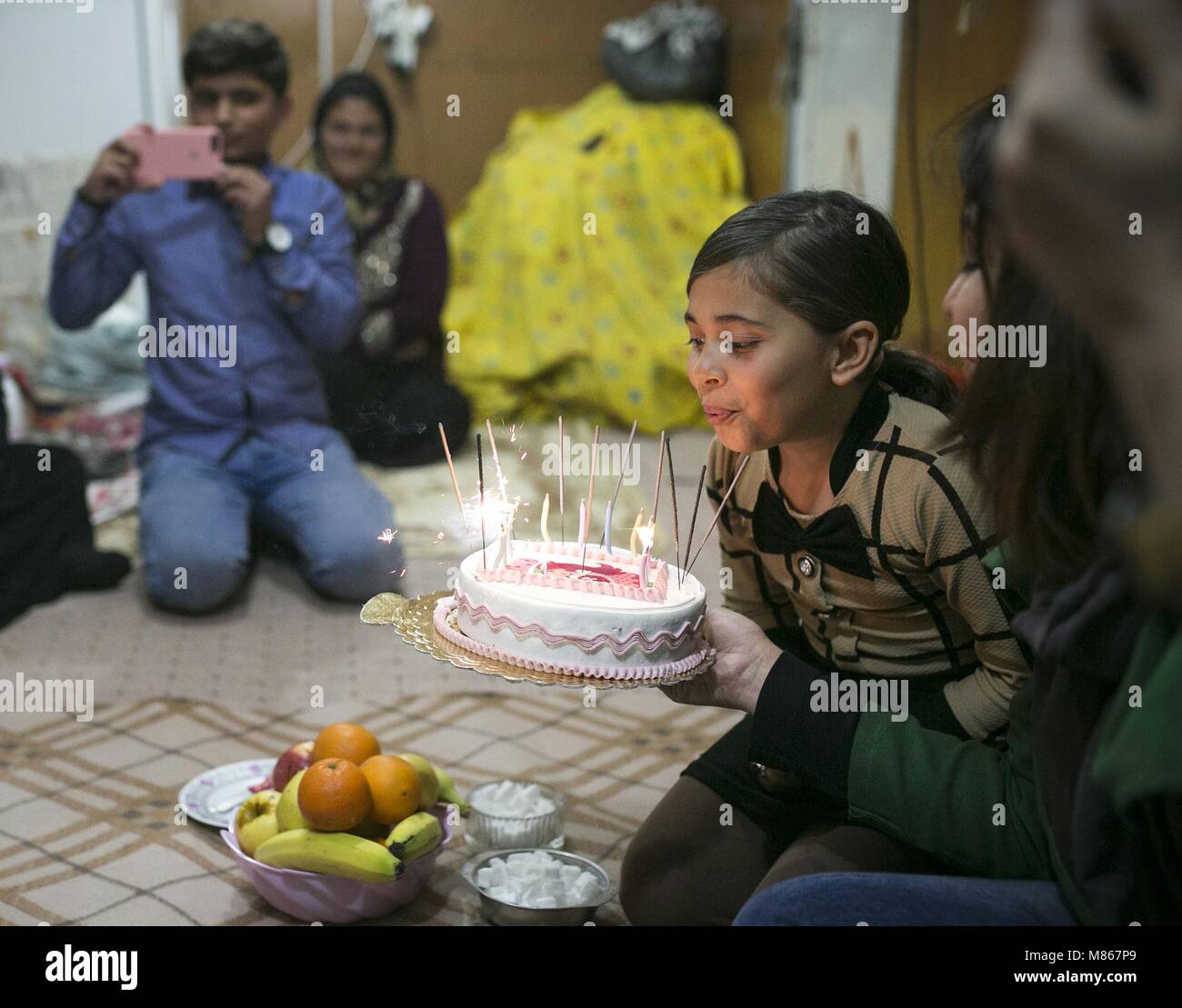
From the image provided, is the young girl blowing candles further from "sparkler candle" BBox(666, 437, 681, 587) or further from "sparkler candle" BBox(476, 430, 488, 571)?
"sparkler candle" BBox(476, 430, 488, 571)

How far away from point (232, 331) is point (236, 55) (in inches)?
21.3

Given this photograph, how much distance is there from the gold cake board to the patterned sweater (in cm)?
16

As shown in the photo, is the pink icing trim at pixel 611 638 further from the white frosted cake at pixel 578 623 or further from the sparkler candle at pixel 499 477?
the sparkler candle at pixel 499 477

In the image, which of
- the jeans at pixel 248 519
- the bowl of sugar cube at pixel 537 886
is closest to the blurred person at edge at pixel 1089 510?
the bowl of sugar cube at pixel 537 886

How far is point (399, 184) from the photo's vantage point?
3240mm

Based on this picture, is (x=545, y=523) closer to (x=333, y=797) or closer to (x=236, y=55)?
(x=333, y=797)

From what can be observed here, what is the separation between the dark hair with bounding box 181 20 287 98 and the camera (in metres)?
2.33

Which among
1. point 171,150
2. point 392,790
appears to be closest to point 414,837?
point 392,790

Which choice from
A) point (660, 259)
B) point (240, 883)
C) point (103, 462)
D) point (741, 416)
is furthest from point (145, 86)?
point (741, 416)

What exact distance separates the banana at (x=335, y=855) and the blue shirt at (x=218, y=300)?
4.22 ft

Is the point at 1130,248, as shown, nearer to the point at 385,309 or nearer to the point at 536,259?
the point at 385,309

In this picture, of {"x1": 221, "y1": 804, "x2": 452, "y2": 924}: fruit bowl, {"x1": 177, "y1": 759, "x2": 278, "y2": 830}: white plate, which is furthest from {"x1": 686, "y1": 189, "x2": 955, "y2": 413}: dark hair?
{"x1": 177, "y1": 759, "x2": 278, "y2": 830}: white plate

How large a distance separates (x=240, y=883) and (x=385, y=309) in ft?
6.58

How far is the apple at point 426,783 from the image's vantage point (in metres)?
1.38
